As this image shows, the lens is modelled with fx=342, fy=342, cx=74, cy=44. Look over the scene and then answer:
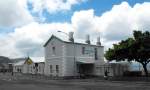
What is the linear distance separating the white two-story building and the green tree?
1165 centimetres

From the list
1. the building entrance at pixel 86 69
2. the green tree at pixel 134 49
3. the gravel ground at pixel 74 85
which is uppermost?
the green tree at pixel 134 49

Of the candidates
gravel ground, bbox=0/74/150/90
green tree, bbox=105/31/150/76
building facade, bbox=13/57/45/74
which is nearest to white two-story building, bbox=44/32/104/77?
building facade, bbox=13/57/45/74

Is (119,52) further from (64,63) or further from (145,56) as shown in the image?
(64,63)

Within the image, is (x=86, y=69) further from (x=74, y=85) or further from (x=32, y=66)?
(x=74, y=85)

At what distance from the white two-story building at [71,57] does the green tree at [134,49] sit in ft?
38.2

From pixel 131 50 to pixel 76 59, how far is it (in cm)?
1625

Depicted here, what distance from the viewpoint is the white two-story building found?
62.8 m

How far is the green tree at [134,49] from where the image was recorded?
49688 mm

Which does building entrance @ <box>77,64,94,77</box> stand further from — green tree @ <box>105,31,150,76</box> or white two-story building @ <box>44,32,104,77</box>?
green tree @ <box>105,31,150,76</box>

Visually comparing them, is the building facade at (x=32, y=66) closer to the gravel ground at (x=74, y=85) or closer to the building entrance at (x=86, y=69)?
the building entrance at (x=86, y=69)

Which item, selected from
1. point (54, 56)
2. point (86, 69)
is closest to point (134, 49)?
point (86, 69)

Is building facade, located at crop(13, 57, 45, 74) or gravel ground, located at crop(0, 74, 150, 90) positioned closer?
gravel ground, located at crop(0, 74, 150, 90)

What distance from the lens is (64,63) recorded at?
62438 millimetres

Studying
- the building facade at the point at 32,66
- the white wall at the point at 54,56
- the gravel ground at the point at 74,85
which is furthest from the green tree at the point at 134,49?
the building facade at the point at 32,66
